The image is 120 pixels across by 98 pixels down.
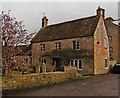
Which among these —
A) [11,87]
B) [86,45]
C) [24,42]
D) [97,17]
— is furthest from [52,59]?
[11,87]

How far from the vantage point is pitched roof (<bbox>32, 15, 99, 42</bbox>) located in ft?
108

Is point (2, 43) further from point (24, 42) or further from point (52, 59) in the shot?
point (52, 59)

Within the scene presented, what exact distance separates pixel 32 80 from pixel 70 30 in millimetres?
18397

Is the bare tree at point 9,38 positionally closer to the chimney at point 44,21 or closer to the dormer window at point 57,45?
the dormer window at point 57,45

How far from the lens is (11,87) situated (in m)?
16.5

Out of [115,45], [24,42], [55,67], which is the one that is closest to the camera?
[24,42]

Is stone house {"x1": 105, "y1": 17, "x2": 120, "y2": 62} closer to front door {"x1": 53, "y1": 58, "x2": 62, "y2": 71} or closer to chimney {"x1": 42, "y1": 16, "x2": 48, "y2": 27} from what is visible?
chimney {"x1": 42, "y1": 16, "x2": 48, "y2": 27}

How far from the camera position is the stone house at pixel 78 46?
3152cm

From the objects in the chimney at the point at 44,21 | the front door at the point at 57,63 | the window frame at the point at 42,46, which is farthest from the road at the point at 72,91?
the chimney at the point at 44,21

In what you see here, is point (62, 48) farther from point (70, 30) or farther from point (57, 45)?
point (70, 30)

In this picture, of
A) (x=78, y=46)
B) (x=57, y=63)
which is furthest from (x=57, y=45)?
(x=78, y=46)

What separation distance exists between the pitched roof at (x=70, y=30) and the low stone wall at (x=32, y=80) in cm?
1134

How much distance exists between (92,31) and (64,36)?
5354mm

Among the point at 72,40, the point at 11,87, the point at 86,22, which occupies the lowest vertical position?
the point at 11,87
